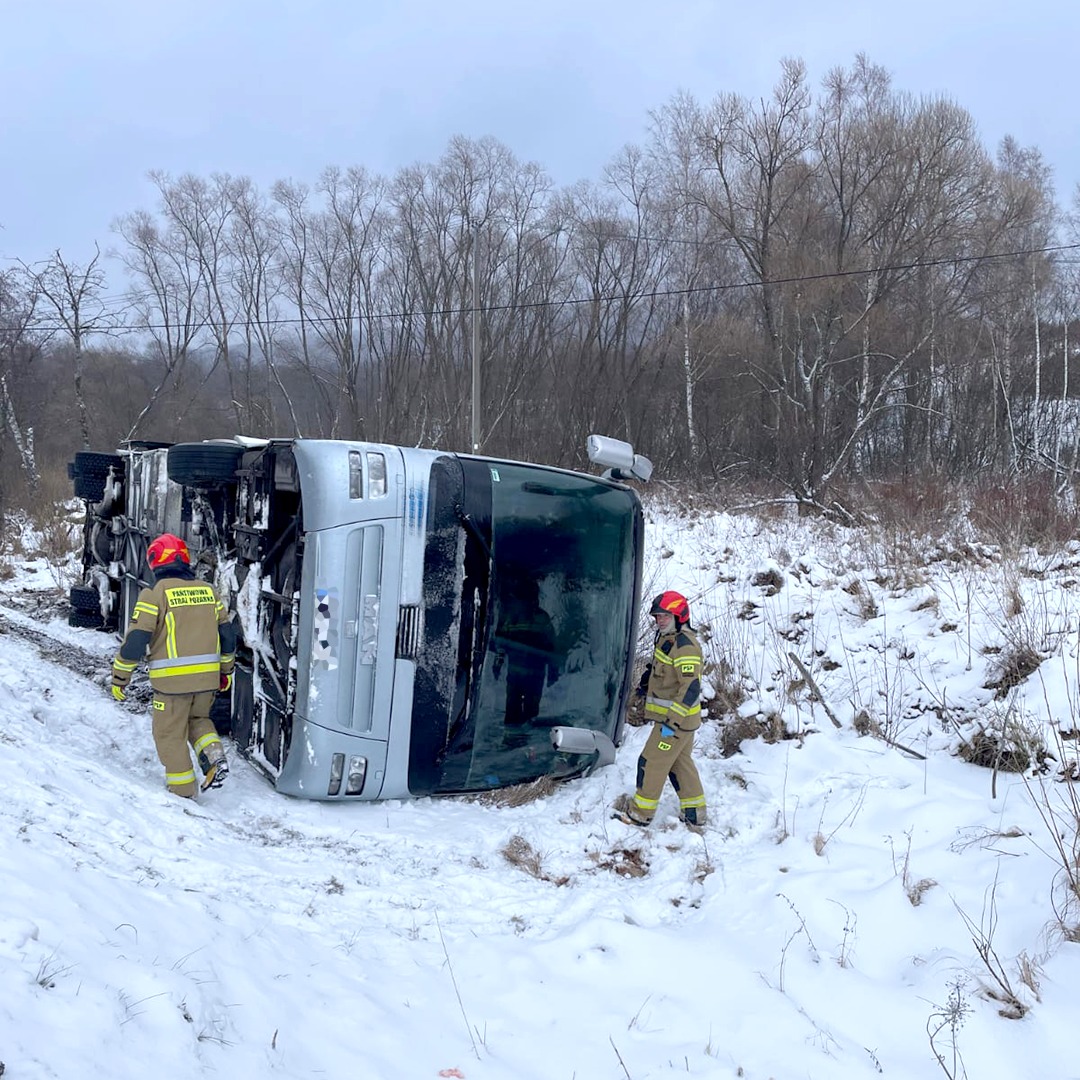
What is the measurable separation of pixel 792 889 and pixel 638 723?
2.31m

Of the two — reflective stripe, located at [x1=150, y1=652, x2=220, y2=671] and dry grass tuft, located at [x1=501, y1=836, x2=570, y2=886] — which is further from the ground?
reflective stripe, located at [x1=150, y1=652, x2=220, y2=671]

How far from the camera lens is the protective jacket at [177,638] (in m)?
4.44

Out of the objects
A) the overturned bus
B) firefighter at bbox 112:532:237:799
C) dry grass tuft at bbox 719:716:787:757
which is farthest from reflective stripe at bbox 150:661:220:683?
dry grass tuft at bbox 719:716:787:757

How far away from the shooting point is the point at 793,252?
16.6 metres

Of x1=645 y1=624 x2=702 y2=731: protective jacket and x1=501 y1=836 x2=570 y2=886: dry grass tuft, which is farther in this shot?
x1=645 y1=624 x2=702 y2=731: protective jacket

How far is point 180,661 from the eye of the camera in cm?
448

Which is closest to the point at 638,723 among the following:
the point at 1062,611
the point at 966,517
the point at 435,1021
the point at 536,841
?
the point at 536,841

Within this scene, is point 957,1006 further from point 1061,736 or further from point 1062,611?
point 1062,611

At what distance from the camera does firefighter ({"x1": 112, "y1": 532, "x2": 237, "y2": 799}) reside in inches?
174

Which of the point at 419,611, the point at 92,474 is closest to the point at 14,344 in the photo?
the point at 92,474

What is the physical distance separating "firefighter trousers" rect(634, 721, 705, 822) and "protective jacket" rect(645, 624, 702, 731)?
0.26ft

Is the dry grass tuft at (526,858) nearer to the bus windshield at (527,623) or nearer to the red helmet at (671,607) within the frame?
the bus windshield at (527,623)

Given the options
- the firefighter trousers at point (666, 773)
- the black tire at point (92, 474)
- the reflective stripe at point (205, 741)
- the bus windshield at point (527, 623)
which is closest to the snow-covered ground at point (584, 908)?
the firefighter trousers at point (666, 773)

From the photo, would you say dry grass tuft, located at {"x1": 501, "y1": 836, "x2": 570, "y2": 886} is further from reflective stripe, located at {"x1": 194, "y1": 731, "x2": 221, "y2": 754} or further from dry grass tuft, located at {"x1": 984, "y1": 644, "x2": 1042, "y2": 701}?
dry grass tuft, located at {"x1": 984, "y1": 644, "x2": 1042, "y2": 701}
